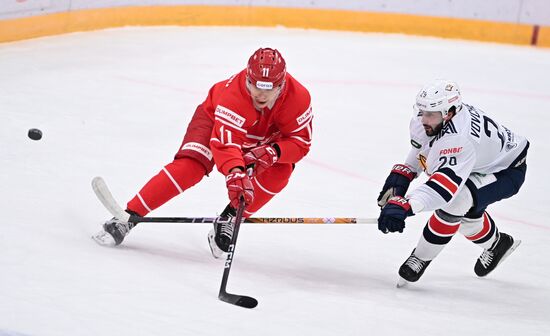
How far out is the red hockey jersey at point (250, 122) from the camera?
3.64m

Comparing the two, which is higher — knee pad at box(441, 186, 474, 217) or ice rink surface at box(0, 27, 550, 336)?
knee pad at box(441, 186, 474, 217)

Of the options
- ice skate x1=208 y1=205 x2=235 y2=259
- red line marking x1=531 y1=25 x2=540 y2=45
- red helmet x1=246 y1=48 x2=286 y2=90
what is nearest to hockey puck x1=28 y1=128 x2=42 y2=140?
ice skate x1=208 y1=205 x2=235 y2=259

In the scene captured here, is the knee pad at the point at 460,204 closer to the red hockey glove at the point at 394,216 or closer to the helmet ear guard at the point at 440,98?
the red hockey glove at the point at 394,216

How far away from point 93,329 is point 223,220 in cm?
103

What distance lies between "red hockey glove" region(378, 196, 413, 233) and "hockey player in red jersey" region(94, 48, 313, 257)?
0.49 meters

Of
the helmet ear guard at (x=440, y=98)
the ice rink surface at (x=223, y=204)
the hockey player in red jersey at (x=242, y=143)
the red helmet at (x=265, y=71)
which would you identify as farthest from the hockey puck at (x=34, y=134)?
the helmet ear guard at (x=440, y=98)

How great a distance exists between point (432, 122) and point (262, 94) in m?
0.70

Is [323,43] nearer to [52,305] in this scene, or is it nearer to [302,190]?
[302,190]

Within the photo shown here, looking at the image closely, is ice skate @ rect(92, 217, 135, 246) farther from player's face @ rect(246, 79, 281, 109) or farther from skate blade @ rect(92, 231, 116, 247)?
player's face @ rect(246, 79, 281, 109)

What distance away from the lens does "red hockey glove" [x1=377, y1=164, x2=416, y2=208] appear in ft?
13.0

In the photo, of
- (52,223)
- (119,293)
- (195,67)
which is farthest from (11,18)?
(119,293)

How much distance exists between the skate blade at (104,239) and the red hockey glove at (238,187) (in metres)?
0.57

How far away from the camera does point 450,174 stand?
142 inches

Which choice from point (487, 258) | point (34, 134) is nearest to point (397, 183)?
point (487, 258)
